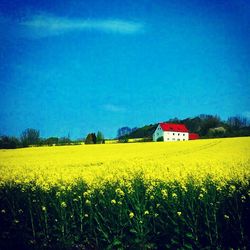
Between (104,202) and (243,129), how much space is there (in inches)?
650

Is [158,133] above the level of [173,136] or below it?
above

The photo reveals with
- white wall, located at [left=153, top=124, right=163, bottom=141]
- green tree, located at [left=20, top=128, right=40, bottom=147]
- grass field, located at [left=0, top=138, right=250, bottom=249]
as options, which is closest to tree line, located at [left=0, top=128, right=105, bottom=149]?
green tree, located at [left=20, top=128, right=40, bottom=147]

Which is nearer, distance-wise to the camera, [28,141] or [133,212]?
[133,212]

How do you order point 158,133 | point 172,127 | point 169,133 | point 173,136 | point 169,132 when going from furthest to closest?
1. point 173,136
2. point 169,133
3. point 169,132
4. point 158,133
5. point 172,127

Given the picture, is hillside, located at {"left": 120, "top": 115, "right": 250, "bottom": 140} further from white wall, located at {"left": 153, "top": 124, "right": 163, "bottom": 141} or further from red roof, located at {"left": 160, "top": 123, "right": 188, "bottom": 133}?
white wall, located at {"left": 153, "top": 124, "right": 163, "bottom": 141}

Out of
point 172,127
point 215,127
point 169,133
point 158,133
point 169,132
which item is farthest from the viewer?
point 169,133

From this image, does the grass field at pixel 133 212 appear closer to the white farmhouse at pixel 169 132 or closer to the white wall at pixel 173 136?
the white farmhouse at pixel 169 132

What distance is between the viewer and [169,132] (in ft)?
121

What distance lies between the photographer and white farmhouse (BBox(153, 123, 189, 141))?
34.5 m

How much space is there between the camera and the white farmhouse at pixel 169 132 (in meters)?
34.5

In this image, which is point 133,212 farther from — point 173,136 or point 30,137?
point 173,136

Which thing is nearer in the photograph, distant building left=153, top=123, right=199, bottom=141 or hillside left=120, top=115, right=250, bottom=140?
hillside left=120, top=115, right=250, bottom=140

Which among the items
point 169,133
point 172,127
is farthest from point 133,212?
point 169,133

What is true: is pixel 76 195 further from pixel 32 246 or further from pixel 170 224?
pixel 170 224
